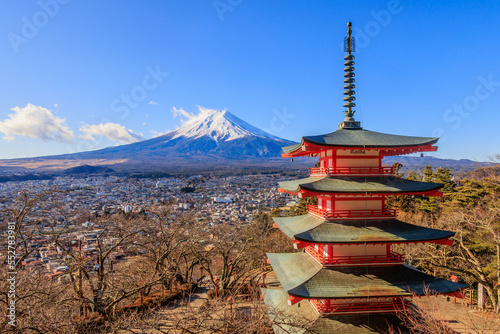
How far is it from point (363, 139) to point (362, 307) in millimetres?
5653

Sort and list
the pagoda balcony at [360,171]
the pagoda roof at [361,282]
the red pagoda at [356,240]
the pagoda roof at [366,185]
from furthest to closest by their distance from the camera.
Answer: the pagoda balcony at [360,171] → the pagoda roof at [366,185] → the red pagoda at [356,240] → the pagoda roof at [361,282]

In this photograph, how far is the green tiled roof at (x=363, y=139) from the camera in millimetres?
9484

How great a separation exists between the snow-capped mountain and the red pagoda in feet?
435

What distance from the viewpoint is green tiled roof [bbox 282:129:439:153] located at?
373 inches

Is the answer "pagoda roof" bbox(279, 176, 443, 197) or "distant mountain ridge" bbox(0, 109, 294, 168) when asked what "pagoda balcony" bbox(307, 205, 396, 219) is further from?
"distant mountain ridge" bbox(0, 109, 294, 168)

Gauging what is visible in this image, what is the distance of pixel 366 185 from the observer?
31.3 ft

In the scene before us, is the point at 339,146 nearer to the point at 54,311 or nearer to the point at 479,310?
the point at 54,311

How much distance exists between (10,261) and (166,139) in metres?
176

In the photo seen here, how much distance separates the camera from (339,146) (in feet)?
31.1

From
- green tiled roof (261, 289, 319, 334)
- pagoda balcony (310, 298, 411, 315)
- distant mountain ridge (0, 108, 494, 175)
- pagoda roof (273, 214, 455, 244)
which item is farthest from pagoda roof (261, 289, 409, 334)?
distant mountain ridge (0, 108, 494, 175)

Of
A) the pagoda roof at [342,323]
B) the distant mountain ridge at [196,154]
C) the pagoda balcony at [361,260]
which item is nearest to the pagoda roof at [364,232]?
the pagoda balcony at [361,260]

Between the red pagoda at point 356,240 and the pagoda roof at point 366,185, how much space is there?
0.03 m

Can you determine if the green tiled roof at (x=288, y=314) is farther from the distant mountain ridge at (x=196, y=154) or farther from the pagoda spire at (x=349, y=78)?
the distant mountain ridge at (x=196, y=154)

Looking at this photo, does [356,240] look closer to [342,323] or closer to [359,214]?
[359,214]
